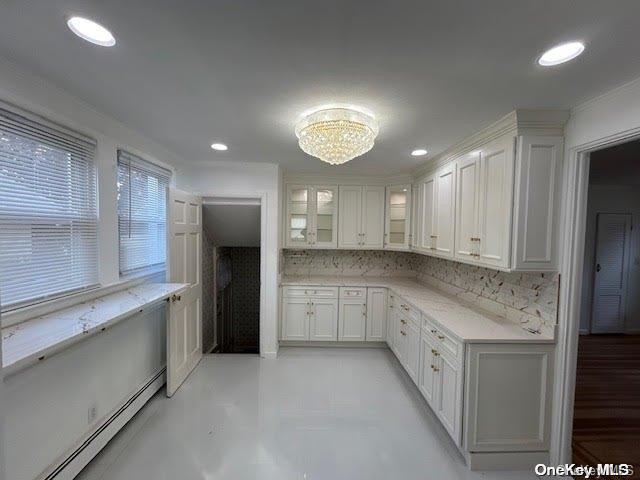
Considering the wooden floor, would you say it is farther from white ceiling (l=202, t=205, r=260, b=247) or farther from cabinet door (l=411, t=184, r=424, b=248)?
white ceiling (l=202, t=205, r=260, b=247)

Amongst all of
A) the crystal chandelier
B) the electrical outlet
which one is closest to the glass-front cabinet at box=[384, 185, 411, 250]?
the crystal chandelier

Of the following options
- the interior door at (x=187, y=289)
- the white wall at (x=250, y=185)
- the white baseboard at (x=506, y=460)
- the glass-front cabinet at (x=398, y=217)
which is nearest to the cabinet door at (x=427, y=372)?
the white baseboard at (x=506, y=460)

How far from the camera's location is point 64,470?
175cm

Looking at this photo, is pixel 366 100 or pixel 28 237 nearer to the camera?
pixel 28 237

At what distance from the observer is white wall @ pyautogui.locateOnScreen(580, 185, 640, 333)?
4.72m

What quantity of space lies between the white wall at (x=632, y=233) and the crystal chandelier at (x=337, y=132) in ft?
15.9

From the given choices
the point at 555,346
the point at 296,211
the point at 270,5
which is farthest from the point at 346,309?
the point at 270,5

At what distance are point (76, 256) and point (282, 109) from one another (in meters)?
1.68

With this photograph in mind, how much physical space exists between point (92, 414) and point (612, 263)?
6821 millimetres

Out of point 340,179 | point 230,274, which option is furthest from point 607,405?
point 230,274

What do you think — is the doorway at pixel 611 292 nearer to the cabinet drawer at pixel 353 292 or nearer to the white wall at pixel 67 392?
the cabinet drawer at pixel 353 292

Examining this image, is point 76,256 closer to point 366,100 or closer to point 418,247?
point 366,100

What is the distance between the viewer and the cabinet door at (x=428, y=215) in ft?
10.5

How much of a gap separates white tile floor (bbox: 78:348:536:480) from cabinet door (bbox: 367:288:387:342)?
2.05 feet
